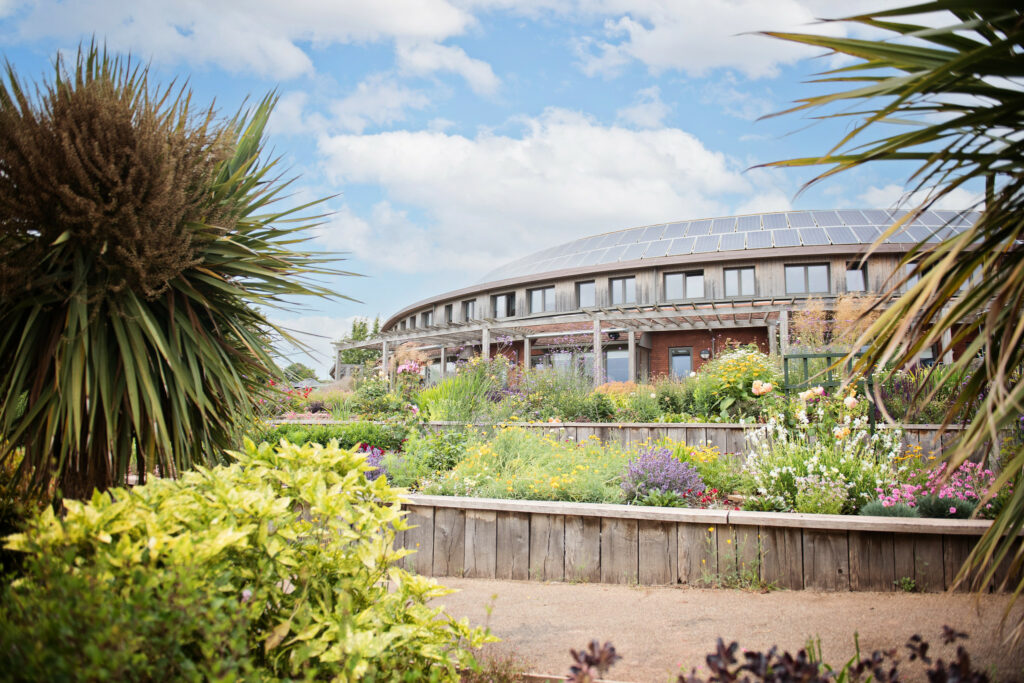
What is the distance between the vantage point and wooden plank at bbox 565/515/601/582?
4.35 m

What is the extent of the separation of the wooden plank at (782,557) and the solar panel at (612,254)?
Answer: 64.1ft

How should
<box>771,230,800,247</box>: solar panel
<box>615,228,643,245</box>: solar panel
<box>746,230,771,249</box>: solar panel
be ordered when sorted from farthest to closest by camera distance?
<box>615,228,643,245</box>: solar panel → <box>746,230,771,249</box>: solar panel → <box>771,230,800,247</box>: solar panel

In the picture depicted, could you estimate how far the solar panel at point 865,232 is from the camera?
20500 mm

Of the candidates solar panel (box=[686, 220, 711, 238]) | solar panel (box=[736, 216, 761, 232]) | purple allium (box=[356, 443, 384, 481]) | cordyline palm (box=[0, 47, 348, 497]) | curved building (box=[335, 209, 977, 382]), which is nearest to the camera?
cordyline palm (box=[0, 47, 348, 497])

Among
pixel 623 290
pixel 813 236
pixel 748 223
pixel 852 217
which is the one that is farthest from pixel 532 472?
pixel 852 217

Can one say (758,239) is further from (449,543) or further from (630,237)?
(449,543)

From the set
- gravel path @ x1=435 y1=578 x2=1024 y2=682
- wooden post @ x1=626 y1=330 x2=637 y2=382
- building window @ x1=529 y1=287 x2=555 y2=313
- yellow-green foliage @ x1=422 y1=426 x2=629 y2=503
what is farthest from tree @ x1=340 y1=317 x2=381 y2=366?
gravel path @ x1=435 y1=578 x2=1024 y2=682

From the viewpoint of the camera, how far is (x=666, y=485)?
16.5 ft

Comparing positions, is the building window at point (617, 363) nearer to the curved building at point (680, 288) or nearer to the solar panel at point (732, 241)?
the curved building at point (680, 288)

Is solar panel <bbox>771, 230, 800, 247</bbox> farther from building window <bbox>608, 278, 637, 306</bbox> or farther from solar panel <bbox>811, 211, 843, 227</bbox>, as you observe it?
building window <bbox>608, 278, 637, 306</bbox>

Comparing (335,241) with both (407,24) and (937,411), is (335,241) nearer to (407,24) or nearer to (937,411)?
(407,24)

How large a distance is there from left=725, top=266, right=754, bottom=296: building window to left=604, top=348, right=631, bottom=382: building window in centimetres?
429

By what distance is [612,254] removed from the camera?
2427cm

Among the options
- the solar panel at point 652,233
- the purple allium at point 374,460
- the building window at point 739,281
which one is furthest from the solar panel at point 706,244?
the purple allium at point 374,460
